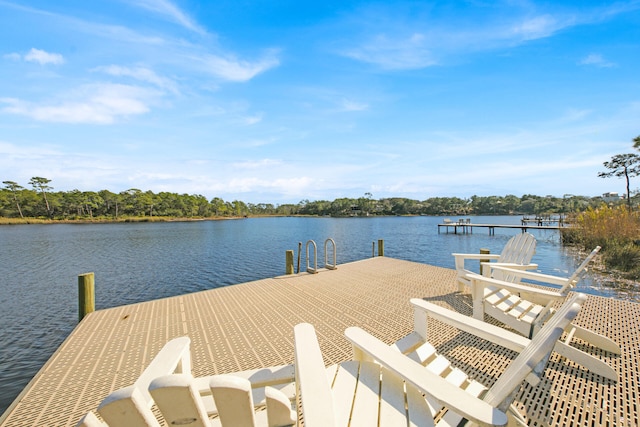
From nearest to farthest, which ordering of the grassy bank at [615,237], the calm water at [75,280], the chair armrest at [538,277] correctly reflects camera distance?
the chair armrest at [538,277] → the calm water at [75,280] → the grassy bank at [615,237]

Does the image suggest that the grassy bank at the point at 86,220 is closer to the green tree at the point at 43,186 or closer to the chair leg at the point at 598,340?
the green tree at the point at 43,186

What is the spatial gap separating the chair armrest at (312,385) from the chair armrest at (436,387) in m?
0.27

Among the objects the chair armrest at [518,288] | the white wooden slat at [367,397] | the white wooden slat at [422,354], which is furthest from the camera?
the chair armrest at [518,288]

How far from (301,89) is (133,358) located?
10.7 metres

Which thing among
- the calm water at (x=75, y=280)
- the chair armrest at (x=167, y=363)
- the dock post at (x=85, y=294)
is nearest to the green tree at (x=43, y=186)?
the calm water at (x=75, y=280)

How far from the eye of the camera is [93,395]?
241 cm

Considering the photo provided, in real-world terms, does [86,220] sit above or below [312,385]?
below

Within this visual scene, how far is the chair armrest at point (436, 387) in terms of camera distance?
90 centimetres

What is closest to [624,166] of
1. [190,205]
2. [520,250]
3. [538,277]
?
[520,250]

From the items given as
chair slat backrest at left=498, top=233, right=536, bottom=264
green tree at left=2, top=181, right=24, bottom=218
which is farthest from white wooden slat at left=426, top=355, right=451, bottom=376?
green tree at left=2, top=181, right=24, bottom=218

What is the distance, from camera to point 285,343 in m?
3.26

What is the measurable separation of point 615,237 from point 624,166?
71.2 ft

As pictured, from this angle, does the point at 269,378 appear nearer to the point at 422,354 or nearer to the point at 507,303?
the point at 422,354

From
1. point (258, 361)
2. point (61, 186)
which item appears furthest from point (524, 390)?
point (61, 186)
